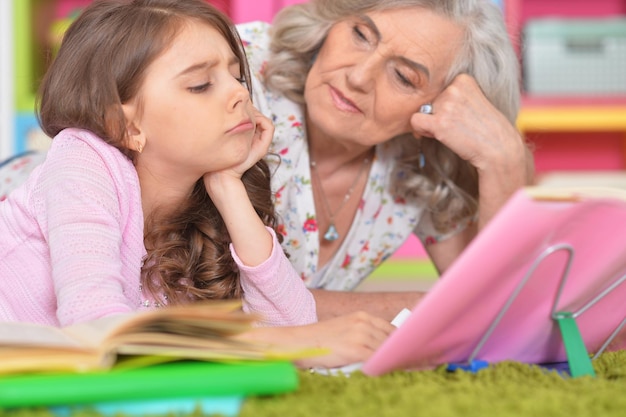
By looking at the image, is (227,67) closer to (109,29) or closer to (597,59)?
(109,29)

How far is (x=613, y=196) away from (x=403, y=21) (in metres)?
0.78

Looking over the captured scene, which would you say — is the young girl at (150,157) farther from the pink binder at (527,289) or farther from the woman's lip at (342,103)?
the pink binder at (527,289)

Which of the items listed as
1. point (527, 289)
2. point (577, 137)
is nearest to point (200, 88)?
point (527, 289)

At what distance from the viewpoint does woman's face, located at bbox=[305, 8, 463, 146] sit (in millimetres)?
1517

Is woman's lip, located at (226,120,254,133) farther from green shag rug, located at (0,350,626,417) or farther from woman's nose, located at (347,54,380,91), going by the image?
green shag rug, located at (0,350,626,417)

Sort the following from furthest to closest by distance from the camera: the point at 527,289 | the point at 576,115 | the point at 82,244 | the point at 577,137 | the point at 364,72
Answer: the point at 577,137, the point at 576,115, the point at 364,72, the point at 82,244, the point at 527,289

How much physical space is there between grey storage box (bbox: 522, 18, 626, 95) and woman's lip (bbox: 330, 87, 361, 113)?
1884 millimetres

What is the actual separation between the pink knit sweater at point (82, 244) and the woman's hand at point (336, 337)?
0.58 feet

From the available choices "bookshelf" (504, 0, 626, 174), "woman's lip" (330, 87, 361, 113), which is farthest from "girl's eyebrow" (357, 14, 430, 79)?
"bookshelf" (504, 0, 626, 174)

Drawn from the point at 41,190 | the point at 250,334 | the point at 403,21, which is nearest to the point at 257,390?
the point at 250,334

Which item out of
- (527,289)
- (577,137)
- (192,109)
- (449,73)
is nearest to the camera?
(527,289)

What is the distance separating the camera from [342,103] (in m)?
1.53

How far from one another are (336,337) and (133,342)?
288mm

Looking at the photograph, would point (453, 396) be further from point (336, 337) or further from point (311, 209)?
point (311, 209)
